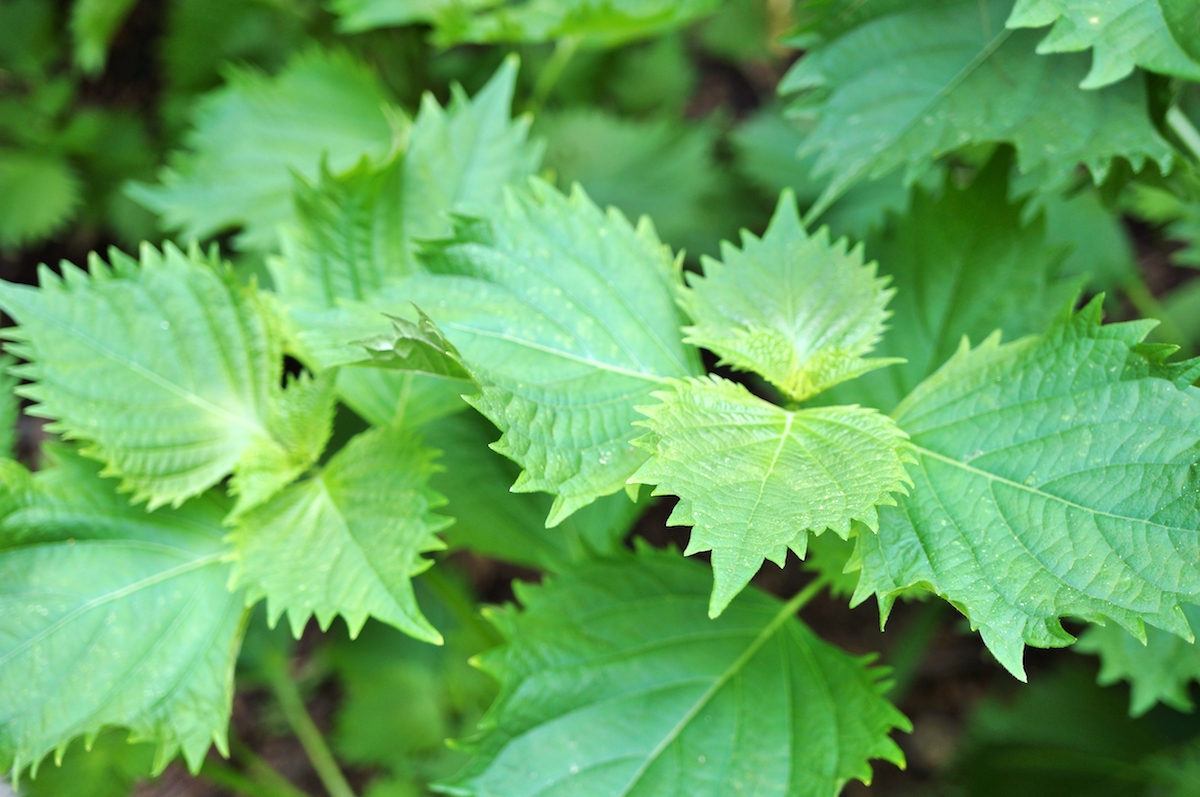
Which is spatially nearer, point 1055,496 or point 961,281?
point 1055,496

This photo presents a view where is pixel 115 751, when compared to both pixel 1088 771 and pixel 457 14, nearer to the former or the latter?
pixel 457 14

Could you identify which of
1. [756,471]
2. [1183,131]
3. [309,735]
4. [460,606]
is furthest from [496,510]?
[1183,131]

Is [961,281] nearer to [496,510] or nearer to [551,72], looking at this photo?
[496,510]

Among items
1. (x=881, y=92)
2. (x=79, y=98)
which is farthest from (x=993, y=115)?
(x=79, y=98)

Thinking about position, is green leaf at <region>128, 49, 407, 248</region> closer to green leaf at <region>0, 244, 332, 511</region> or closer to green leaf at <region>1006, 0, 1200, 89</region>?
green leaf at <region>0, 244, 332, 511</region>

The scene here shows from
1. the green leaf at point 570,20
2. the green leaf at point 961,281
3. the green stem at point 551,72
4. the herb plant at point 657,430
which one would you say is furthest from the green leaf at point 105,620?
the green stem at point 551,72

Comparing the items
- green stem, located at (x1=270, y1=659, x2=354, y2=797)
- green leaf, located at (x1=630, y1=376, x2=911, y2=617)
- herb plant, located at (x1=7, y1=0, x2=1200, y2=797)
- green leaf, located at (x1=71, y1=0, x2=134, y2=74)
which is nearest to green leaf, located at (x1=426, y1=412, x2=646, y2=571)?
herb plant, located at (x1=7, y1=0, x2=1200, y2=797)
